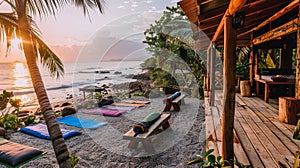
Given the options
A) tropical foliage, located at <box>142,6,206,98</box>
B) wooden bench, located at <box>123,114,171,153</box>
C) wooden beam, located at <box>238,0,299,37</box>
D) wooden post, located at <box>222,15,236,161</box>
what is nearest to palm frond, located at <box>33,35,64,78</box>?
wooden bench, located at <box>123,114,171,153</box>

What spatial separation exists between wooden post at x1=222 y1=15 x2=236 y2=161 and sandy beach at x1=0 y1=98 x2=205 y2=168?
5.17 ft

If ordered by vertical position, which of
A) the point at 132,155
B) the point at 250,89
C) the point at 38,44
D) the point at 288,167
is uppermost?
the point at 38,44

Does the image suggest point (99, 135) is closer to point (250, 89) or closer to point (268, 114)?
point (268, 114)

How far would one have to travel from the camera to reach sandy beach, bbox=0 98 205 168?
3.80m

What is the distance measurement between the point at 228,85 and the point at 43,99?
A: 236cm

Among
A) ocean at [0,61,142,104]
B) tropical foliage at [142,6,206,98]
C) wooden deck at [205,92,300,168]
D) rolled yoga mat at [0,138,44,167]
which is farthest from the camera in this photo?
ocean at [0,61,142,104]

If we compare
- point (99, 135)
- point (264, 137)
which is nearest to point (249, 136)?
point (264, 137)

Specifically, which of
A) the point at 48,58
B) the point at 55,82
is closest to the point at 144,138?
the point at 48,58

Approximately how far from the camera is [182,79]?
13.3 meters

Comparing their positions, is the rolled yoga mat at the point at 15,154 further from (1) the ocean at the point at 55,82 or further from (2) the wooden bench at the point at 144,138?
(1) the ocean at the point at 55,82

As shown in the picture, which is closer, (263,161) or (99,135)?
(263,161)

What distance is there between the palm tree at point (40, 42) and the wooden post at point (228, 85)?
1.94m

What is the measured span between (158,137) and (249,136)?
241 centimetres

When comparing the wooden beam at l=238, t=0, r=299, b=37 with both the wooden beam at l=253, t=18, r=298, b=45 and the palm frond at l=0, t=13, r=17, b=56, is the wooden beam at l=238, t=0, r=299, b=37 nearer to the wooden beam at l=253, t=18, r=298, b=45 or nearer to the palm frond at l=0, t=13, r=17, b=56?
the wooden beam at l=253, t=18, r=298, b=45
